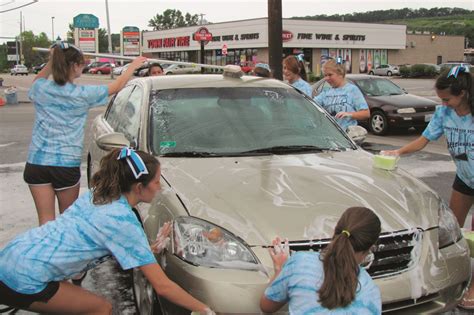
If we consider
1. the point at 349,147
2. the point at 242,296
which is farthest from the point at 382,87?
the point at 242,296

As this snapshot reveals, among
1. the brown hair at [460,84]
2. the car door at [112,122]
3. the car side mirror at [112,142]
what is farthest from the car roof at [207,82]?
the brown hair at [460,84]

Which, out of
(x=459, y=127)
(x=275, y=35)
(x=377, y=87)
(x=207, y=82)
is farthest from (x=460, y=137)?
(x=377, y=87)

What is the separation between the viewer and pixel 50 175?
379 centimetres

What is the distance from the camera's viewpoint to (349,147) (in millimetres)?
4172

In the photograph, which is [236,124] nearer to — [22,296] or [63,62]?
[63,62]

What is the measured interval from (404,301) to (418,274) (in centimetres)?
17

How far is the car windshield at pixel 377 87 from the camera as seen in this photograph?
1336cm

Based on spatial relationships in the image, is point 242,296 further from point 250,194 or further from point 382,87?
point 382,87

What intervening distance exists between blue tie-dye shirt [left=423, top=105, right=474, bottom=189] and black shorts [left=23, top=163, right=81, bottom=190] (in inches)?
108

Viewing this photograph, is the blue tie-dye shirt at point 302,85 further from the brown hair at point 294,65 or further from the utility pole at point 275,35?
the utility pole at point 275,35

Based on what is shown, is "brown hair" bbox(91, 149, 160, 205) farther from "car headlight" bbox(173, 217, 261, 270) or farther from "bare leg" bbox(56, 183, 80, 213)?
"bare leg" bbox(56, 183, 80, 213)

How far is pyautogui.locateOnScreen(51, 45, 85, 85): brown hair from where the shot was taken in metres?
3.60

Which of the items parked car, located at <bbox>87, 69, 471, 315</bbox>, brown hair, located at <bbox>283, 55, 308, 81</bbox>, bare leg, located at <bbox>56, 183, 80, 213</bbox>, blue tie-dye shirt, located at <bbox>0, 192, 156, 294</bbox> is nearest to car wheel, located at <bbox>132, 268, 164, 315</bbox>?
parked car, located at <bbox>87, 69, 471, 315</bbox>

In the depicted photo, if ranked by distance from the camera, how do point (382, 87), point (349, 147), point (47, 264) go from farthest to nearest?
point (382, 87)
point (349, 147)
point (47, 264)
